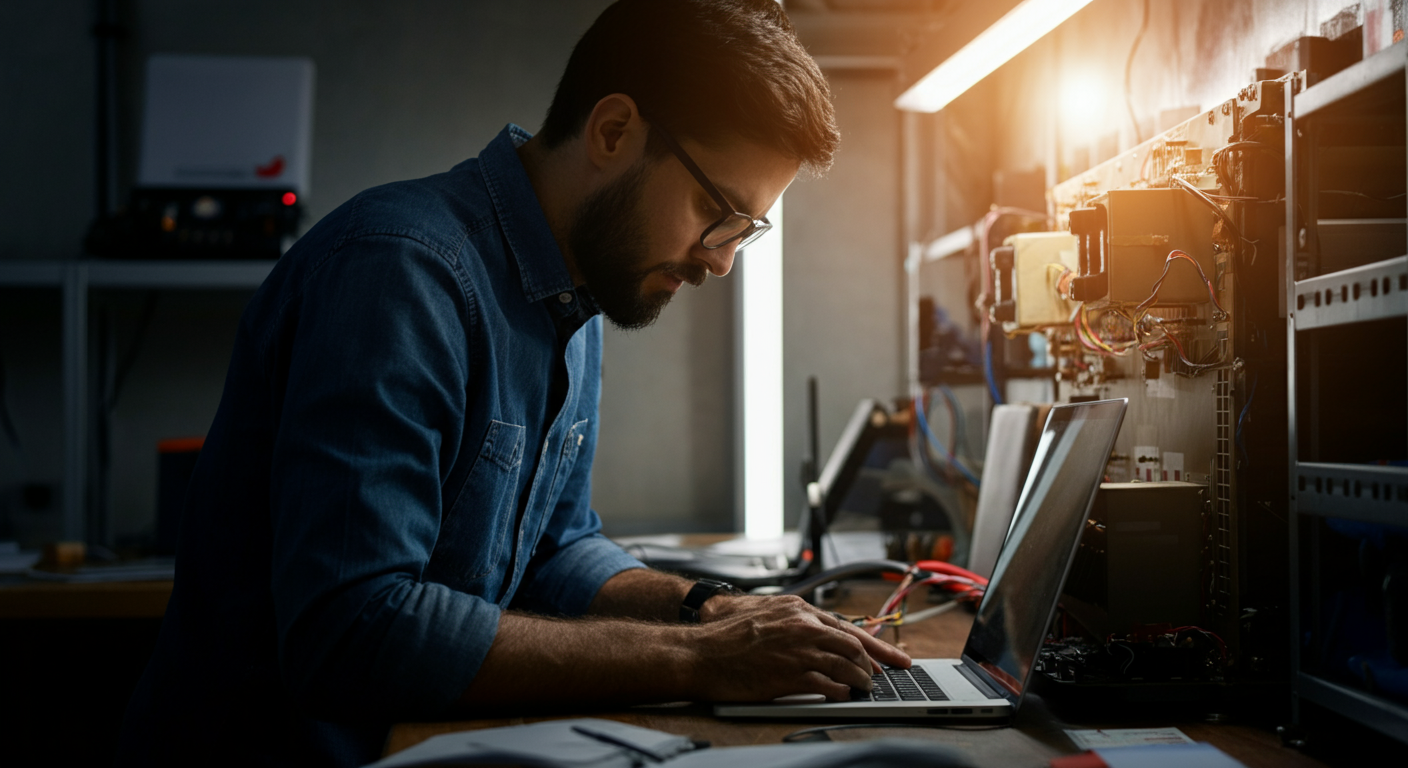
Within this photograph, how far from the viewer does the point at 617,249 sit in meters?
1.01

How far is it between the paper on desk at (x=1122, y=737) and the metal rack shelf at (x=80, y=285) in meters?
1.95

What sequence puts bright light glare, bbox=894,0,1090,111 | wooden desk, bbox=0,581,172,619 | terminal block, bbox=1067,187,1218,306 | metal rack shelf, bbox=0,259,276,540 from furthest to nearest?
1. metal rack shelf, bbox=0,259,276,540
2. wooden desk, bbox=0,581,172,619
3. bright light glare, bbox=894,0,1090,111
4. terminal block, bbox=1067,187,1218,306

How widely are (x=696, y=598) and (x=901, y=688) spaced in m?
Answer: 0.29

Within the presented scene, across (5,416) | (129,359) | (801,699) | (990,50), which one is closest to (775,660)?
(801,699)

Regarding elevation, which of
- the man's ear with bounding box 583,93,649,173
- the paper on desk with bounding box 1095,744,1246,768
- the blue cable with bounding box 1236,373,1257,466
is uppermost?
the man's ear with bounding box 583,93,649,173

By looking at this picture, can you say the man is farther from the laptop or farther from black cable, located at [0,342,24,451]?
black cable, located at [0,342,24,451]

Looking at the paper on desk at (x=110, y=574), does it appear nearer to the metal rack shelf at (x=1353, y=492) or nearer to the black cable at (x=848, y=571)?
the black cable at (x=848, y=571)

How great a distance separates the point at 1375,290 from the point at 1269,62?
58 centimetres

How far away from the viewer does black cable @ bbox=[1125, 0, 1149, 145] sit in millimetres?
1533

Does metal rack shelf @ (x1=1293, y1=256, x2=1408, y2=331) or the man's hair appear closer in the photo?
metal rack shelf @ (x1=1293, y1=256, x2=1408, y2=331)

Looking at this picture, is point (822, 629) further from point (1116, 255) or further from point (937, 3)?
point (937, 3)

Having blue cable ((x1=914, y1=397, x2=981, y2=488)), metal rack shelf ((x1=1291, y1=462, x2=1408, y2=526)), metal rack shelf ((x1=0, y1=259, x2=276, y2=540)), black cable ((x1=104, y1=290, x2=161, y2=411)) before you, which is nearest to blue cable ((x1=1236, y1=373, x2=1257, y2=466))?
metal rack shelf ((x1=1291, y1=462, x2=1408, y2=526))

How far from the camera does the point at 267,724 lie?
0.91 m

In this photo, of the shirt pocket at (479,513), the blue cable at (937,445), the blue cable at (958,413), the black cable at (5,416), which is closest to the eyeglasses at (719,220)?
the shirt pocket at (479,513)
